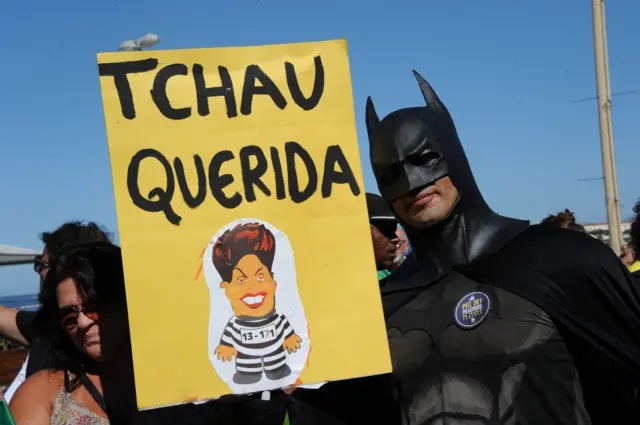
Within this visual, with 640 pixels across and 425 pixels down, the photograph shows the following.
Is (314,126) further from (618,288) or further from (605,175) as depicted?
(605,175)

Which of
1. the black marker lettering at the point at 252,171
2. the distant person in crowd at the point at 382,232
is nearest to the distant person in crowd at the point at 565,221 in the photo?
the distant person in crowd at the point at 382,232

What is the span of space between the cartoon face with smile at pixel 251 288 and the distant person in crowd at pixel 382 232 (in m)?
2.16

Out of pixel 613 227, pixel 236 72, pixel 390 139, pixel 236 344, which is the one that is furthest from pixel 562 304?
pixel 613 227

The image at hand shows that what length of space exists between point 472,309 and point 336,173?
62 cm

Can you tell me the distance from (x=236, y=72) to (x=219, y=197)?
412 millimetres

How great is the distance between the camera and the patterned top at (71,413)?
2.67 m

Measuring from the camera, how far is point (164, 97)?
2.59 m

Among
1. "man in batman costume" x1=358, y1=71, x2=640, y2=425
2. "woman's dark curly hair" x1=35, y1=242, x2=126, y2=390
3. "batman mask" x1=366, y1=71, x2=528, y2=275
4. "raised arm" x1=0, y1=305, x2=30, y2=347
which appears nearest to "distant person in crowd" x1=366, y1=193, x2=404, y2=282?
"batman mask" x1=366, y1=71, x2=528, y2=275

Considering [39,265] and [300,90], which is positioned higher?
[300,90]

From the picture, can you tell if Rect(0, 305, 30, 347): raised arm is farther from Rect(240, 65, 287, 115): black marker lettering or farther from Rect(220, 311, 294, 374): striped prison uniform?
Rect(240, 65, 287, 115): black marker lettering

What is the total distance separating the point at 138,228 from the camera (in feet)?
8.20

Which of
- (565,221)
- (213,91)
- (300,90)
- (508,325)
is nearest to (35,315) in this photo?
(213,91)

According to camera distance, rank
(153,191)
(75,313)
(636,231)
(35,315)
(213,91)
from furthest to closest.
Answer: (636,231) → (35,315) → (75,313) → (213,91) → (153,191)

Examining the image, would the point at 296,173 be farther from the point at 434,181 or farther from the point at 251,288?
the point at 434,181
